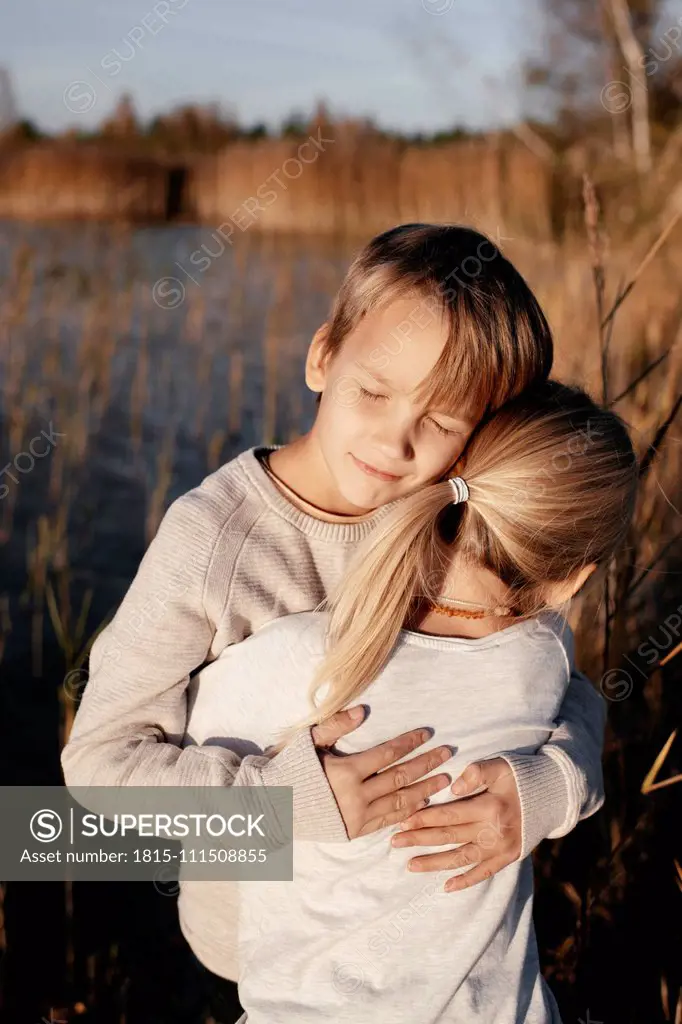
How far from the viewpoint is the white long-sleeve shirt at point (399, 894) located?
1.12 meters

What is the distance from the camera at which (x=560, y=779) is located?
126cm

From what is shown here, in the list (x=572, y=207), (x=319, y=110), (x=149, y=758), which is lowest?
(x=149, y=758)

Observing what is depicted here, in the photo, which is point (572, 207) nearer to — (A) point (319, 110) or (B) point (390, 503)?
(A) point (319, 110)

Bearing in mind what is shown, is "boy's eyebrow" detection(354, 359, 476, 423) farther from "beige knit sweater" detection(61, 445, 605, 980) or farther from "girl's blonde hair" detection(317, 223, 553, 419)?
"beige knit sweater" detection(61, 445, 605, 980)

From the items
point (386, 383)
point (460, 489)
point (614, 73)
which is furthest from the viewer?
point (614, 73)

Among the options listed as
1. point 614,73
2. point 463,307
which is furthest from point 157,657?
point 614,73

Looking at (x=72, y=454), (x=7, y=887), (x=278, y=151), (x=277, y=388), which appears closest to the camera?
(x=7, y=887)

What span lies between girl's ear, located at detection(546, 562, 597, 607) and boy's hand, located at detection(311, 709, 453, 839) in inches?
10.6

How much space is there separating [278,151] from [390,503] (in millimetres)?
9547

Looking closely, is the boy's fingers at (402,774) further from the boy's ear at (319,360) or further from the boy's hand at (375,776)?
the boy's ear at (319,360)

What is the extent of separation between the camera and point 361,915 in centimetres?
112

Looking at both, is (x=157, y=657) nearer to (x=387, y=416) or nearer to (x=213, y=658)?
(x=213, y=658)

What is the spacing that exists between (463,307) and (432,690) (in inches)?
20.7

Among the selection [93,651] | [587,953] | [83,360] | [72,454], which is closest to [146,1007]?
[587,953]
